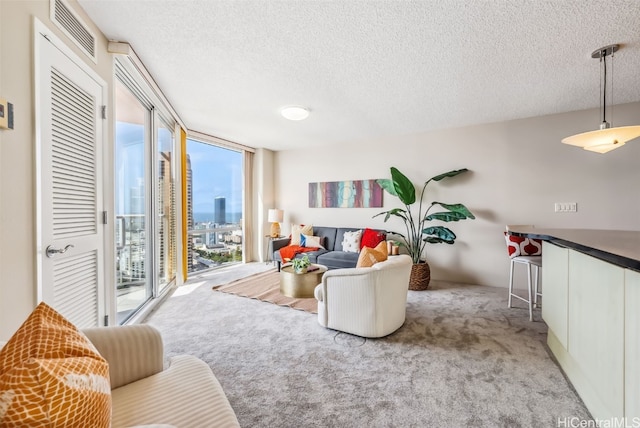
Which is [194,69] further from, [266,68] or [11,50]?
[11,50]

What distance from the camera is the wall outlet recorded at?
3430mm

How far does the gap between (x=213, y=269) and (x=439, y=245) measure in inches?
158

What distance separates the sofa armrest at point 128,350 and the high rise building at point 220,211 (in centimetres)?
408

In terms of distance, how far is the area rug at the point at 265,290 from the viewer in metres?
3.04

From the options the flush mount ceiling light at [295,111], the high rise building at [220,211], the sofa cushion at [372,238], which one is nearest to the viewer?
the flush mount ceiling light at [295,111]

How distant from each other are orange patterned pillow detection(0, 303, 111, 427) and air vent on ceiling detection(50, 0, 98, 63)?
1.70m

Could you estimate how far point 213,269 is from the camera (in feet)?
16.2

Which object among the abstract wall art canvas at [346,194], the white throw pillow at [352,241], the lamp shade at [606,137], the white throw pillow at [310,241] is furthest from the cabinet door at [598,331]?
the white throw pillow at [310,241]

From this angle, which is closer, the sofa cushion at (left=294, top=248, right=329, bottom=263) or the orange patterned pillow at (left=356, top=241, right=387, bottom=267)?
the orange patterned pillow at (left=356, top=241, right=387, bottom=267)

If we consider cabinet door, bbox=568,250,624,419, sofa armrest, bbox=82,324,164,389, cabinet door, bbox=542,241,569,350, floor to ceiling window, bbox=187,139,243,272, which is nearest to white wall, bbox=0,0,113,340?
sofa armrest, bbox=82,324,164,389

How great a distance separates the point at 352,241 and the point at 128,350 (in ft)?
11.8

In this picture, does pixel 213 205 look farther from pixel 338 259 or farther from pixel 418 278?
pixel 418 278

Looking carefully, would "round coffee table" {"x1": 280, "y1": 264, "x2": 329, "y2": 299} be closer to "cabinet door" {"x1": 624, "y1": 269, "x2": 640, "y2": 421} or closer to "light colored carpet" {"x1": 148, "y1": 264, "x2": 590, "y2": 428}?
"light colored carpet" {"x1": 148, "y1": 264, "x2": 590, "y2": 428}

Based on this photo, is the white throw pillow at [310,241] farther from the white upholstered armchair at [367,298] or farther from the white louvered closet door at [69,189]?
the white louvered closet door at [69,189]
